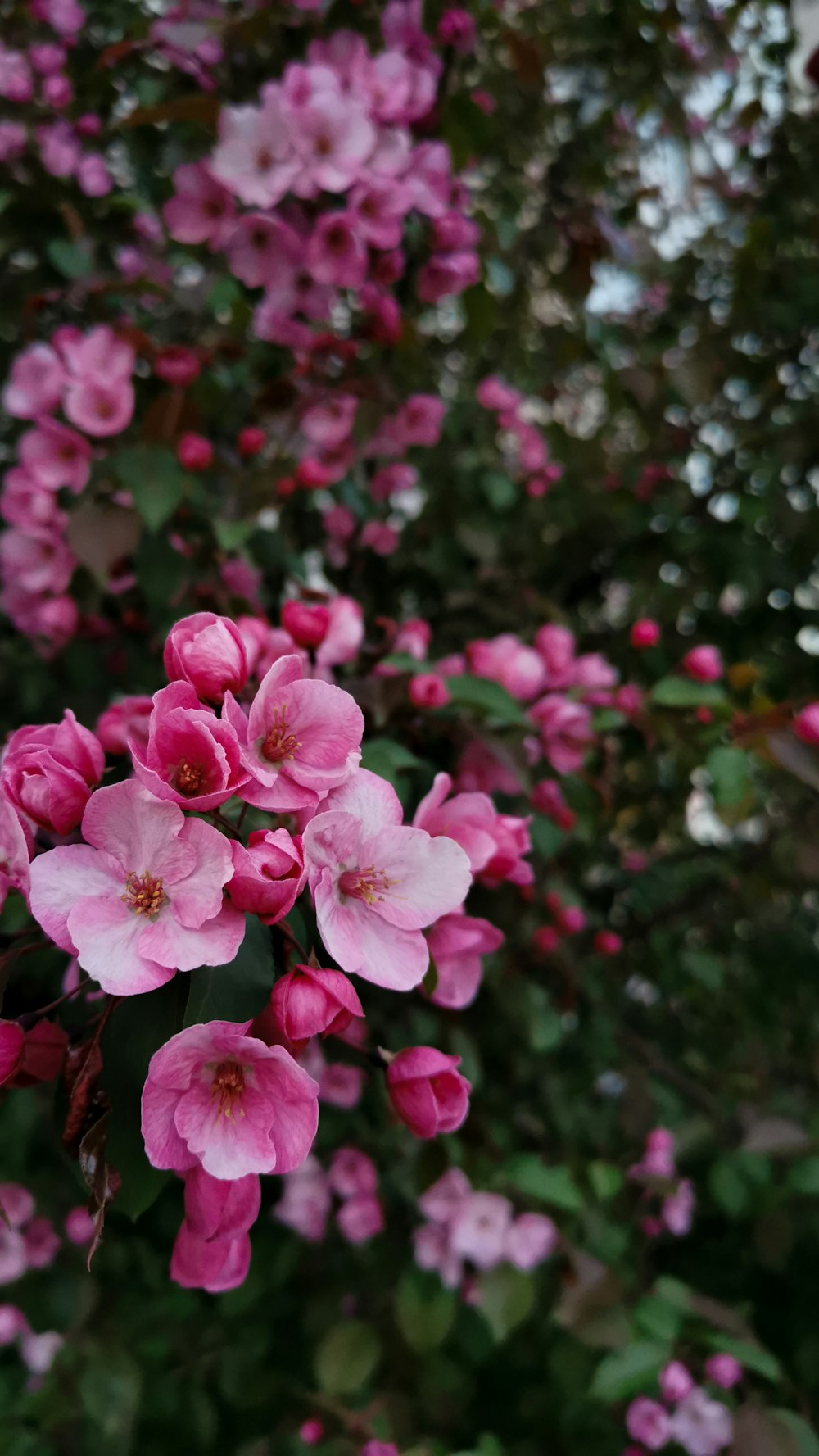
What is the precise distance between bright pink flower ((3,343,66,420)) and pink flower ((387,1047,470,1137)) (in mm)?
898

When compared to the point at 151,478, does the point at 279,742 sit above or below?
above

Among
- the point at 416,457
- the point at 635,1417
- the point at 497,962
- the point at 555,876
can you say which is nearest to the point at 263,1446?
the point at 635,1417

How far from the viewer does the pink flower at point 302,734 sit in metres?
0.48

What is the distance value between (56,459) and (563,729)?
0.65m

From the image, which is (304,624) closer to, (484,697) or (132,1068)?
(484,697)

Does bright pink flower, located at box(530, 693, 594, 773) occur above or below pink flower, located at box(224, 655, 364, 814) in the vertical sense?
below

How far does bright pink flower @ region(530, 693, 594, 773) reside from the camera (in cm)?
100

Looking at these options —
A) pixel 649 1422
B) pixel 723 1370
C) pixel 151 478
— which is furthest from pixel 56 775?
pixel 649 1422

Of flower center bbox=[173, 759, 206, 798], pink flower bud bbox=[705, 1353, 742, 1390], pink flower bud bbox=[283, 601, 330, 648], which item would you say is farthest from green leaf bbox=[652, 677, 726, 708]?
pink flower bud bbox=[705, 1353, 742, 1390]

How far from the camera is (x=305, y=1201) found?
132cm

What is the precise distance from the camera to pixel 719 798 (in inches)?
36.1

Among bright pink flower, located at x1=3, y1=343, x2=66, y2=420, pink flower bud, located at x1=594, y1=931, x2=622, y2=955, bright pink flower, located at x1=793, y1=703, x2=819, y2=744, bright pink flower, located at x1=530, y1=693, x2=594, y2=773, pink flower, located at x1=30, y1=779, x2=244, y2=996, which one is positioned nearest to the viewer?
pink flower, located at x1=30, y1=779, x2=244, y2=996

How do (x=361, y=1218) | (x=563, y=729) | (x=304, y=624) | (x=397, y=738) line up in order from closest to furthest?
1. (x=304, y=624)
2. (x=397, y=738)
3. (x=563, y=729)
4. (x=361, y=1218)

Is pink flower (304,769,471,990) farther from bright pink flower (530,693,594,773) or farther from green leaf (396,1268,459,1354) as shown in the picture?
green leaf (396,1268,459,1354)
